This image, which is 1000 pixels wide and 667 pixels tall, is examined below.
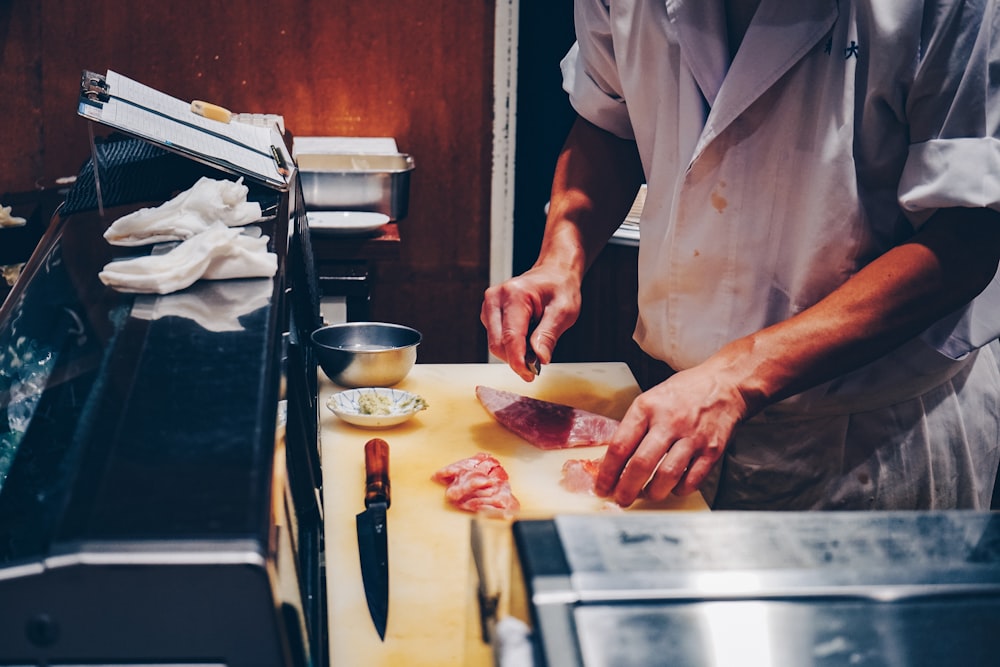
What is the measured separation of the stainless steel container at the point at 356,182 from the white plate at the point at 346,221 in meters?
0.04

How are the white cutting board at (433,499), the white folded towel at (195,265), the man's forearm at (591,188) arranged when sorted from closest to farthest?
the white cutting board at (433,499) → the white folded towel at (195,265) → the man's forearm at (591,188)

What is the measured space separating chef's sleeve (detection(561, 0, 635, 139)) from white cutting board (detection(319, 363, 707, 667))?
620 mm

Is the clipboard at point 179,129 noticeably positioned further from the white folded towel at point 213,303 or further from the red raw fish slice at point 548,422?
the red raw fish slice at point 548,422

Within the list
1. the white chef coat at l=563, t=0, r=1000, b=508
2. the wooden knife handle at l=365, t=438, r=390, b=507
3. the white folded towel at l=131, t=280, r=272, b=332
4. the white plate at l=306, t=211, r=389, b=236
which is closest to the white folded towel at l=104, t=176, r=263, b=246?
the white folded towel at l=131, t=280, r=272, b=332

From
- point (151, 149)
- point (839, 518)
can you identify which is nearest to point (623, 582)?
point (839, 518)

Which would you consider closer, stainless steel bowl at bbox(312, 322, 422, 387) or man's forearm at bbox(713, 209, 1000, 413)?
man's forearm at bbox(713, 209, 1000, 413)

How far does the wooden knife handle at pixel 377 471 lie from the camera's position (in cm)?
155

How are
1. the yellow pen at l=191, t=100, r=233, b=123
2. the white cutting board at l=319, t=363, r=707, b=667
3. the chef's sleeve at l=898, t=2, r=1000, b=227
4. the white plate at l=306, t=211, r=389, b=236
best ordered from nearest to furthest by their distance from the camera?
1. the white cutting board at l=319, t=363, r=707, b=667
2. the chef's sleeve at l=898, t=2, r=1000, b=227
3. the yellow pen at l=191, t=100, r=233, b=123
4. the white plate at l=306, t=211, r=389, b=236

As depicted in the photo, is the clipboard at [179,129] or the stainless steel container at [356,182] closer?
the clipboard at [179,129]

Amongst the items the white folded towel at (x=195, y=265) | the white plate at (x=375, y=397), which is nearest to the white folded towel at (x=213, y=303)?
the white folded towel at (x=195, y=265)

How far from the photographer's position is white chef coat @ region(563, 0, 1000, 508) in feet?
5.14

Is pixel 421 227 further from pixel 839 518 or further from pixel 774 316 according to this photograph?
pixel 839 518

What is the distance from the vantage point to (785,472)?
6.33 ft

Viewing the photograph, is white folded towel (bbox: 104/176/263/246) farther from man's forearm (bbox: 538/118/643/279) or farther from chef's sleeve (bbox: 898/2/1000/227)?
chef's sleeve (bbox: 898/2/1000/227)
